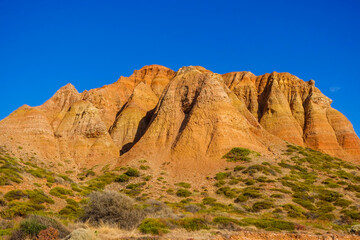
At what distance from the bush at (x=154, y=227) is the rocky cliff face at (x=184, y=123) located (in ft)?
92.6

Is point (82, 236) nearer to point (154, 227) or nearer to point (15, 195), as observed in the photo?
point (154, 227)

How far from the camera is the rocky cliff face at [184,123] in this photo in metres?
49.7

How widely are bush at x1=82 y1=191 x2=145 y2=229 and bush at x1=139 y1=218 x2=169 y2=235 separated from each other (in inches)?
40.6

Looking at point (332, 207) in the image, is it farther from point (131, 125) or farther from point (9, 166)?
point (131, 125)

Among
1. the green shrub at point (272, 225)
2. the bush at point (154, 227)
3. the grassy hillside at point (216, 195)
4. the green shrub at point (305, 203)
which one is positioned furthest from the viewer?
the green shrub at point (305, 203)

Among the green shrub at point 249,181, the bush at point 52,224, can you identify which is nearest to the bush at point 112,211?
the bush at point 52,224

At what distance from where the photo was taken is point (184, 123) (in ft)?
176

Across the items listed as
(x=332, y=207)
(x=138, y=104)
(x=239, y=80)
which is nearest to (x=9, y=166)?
(x=332, y=207)

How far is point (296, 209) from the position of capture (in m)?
27.8

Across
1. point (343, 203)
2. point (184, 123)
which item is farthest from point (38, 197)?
point (184, 123)

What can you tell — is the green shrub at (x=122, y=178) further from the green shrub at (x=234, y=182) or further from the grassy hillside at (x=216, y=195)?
the green shrub at (x=234, y=182)

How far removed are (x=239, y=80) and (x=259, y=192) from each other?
5462cm

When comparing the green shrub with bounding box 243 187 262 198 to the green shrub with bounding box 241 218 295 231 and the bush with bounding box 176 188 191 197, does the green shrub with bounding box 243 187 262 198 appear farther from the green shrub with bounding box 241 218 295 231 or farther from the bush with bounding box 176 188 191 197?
the green shrub with bounding box 241 218 295 231

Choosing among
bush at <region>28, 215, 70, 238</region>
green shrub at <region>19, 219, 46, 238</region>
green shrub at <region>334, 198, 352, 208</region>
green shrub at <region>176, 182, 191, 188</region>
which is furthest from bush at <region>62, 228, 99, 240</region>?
green shrub at <region>176, 182, 191, 188</region>
